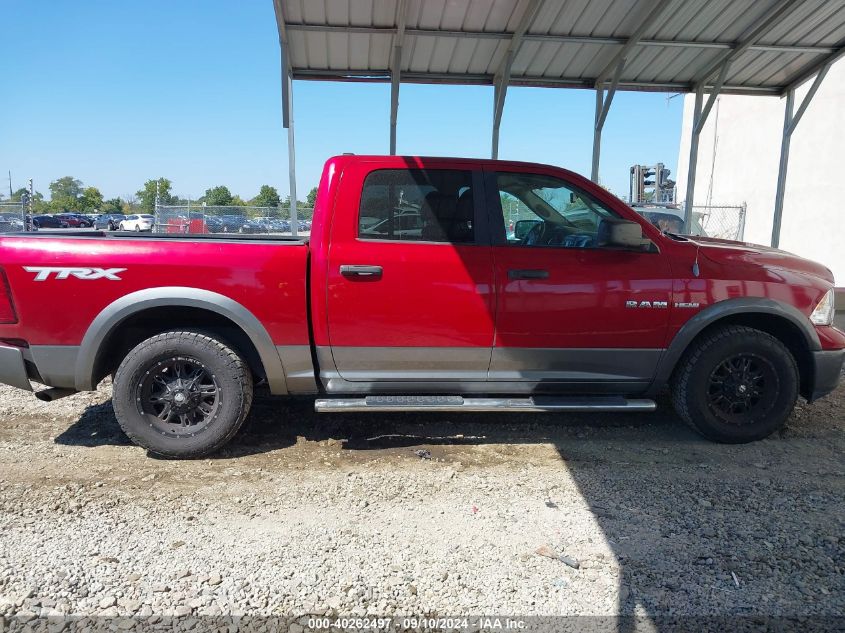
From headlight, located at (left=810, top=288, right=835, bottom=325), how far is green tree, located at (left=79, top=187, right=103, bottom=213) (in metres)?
105

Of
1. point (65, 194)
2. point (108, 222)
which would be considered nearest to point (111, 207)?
point (65, 194)

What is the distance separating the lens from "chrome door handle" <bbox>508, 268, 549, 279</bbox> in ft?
12.8

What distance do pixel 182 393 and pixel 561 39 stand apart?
6466mm

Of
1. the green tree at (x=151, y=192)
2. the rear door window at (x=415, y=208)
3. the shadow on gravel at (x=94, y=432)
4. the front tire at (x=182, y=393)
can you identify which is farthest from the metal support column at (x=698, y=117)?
the green tree at (x=151, y=192)

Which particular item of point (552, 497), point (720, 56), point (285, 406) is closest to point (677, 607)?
point (552, 497)

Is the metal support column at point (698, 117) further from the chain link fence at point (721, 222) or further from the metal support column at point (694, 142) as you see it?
the chain link fence at point (721, 222)

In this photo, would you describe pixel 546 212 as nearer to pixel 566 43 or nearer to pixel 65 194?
pixel 566 43

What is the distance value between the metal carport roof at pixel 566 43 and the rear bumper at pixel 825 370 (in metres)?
4.66

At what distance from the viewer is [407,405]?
3.91 meters

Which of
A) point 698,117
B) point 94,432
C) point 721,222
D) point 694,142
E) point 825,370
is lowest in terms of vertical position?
point 94,432

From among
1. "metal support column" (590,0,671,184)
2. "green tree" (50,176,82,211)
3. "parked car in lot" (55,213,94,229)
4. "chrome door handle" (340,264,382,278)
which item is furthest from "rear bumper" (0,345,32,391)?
"green tree" (50,176,82,211)

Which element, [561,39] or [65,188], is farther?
[65,188]

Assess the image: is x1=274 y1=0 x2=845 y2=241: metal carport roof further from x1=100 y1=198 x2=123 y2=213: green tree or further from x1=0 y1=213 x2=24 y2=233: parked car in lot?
x1=100 y1=198 x2=123 y2=213: green tree

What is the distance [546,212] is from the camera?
409 centimetres
